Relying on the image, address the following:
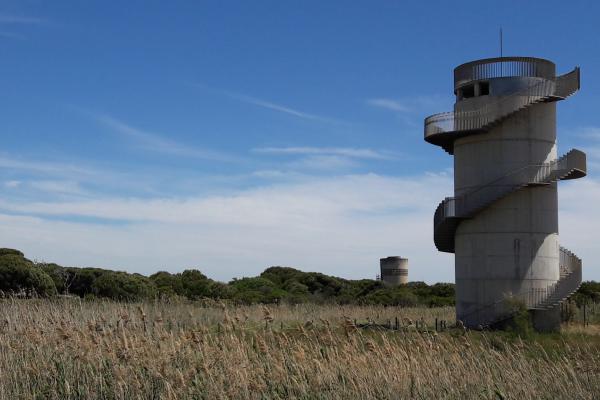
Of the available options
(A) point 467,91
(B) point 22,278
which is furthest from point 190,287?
(A) point 467,91

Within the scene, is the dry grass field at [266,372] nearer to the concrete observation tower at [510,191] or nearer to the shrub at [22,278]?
the concrete observation tower at [510,191]

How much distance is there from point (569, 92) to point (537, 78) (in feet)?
4.55

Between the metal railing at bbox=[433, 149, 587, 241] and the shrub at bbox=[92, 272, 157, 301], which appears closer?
the metal railing at bbox=[433, 149, 587, 241]

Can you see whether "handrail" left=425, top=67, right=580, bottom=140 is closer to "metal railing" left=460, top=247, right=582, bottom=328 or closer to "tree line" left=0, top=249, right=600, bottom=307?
"metal railing" left=460, top=247, right=582, bottom=328

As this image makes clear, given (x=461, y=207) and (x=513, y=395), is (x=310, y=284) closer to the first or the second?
(x=461, y=207)

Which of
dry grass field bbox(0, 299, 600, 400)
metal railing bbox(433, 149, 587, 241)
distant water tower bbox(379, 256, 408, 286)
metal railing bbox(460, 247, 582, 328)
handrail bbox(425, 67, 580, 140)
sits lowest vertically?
dry grass field bbox(0, 299, 600, 400)

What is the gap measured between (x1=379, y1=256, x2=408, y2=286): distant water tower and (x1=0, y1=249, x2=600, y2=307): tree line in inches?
132

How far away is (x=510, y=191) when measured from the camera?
29.6 meters

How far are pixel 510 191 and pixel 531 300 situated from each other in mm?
4370

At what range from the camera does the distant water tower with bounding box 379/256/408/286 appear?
2581 inches

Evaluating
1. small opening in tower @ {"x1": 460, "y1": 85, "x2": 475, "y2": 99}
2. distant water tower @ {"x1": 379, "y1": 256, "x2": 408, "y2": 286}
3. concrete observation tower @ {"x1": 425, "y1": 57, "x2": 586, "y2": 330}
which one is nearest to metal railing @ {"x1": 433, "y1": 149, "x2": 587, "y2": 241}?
concrete observation tower @ {"x1": 425, "y1": 57, "x2": 586, "y2": 330}

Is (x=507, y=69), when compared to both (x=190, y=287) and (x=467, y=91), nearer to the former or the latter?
(x=467, y=91)

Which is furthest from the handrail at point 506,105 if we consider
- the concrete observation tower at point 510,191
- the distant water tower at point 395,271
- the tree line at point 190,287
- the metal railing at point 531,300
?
the distant water tower at point 395,271

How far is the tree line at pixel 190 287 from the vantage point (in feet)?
116
